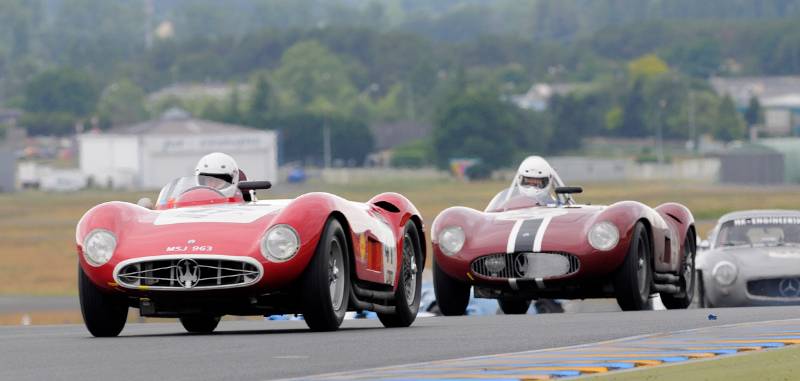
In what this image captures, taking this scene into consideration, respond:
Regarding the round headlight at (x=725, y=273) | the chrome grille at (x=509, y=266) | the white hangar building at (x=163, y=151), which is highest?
the chrome grille at (x=509, y=266)

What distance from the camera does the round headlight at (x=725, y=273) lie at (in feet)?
66.3

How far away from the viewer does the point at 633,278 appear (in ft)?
55.3

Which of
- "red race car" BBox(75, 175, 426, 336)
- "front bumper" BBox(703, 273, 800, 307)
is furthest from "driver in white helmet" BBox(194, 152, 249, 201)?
"front bumper" BBox(703, 273, 800, 307)

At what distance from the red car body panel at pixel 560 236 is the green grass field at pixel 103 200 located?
1034 inches

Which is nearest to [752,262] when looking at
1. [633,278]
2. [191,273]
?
[633,278]

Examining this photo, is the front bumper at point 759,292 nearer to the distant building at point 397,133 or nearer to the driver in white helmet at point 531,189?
the driver in white helmet at point 531,189

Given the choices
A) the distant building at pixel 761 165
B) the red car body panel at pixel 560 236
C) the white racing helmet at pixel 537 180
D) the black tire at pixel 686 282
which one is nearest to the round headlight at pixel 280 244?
the red car body panel at pixel 560 236

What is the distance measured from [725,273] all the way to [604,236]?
3976 millimetres

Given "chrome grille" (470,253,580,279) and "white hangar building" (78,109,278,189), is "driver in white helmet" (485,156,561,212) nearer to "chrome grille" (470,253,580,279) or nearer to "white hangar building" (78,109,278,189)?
"chrome grille" (470,253,580,279)

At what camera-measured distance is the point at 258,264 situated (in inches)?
488

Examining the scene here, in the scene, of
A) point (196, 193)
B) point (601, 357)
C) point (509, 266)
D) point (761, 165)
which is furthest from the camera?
point (761, 165)

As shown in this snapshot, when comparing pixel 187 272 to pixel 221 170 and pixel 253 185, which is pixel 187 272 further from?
pixel 221 170

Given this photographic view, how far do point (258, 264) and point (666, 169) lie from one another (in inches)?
5409

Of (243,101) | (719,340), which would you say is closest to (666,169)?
(243,101)
